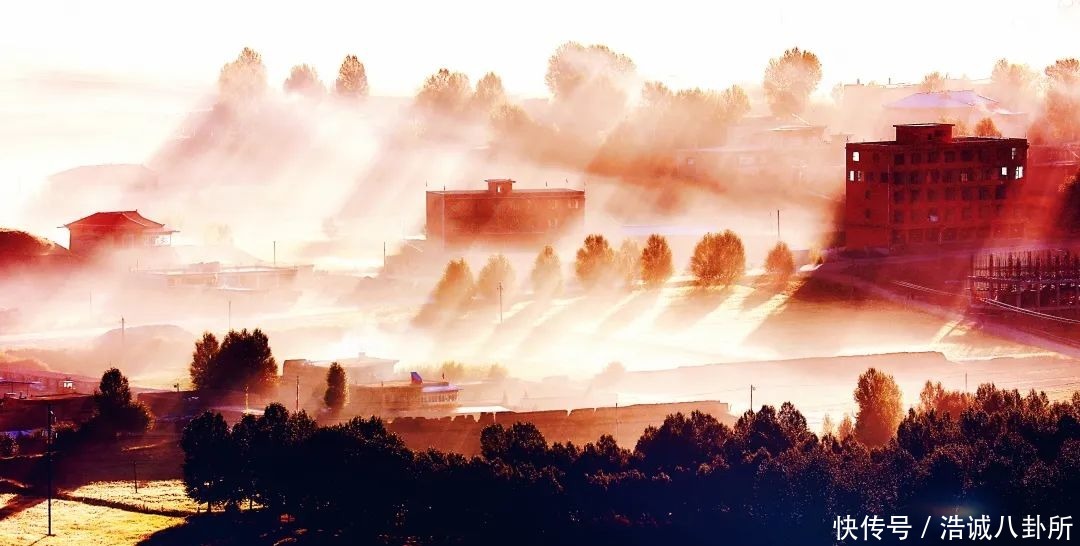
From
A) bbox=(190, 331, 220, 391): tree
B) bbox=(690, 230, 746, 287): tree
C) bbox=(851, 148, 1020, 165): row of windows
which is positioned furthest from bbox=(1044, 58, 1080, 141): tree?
bbox=(190, 331, 220, 391): tree

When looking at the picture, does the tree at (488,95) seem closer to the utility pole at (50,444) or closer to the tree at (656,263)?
the tree at (656,263)

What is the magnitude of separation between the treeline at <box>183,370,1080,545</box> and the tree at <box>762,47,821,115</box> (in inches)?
2239

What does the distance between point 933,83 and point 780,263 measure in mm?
40227

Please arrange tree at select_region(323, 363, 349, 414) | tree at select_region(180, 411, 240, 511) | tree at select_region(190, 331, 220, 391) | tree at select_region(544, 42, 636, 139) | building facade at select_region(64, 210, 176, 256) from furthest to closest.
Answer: tree at select_region(544, 42, 636, 139) → building facade at select_region(64, 210, 176, 256) → tree at select_region(190, 331, 220, 391) → tree at select_region(323, 363, 349, 414) → tree at select_region(180, 411, 240, 511)

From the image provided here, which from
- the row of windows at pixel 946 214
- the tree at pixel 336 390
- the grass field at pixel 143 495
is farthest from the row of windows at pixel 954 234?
the grass field at pixel 143 495

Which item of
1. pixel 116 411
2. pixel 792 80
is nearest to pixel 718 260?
pixel 116 411

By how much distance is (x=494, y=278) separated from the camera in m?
53.6

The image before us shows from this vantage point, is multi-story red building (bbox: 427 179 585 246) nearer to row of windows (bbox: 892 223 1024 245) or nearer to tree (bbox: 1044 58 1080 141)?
row of windows (bbox: 892 223 1024 245)

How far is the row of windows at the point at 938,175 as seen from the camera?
58.8 metres

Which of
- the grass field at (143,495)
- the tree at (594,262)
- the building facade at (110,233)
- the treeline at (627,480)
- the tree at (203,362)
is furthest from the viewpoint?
the building facade at (110,233)

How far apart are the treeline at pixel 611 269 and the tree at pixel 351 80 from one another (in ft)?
119

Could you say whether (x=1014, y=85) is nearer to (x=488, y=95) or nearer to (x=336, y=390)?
(x=488, y=95)

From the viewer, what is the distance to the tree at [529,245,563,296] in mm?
53844

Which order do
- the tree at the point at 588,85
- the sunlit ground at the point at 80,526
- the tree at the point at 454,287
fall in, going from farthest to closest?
the tree at the point at 588,85 < the tree at the point at 454,287 < the sunlit ground at the point at 80,526
